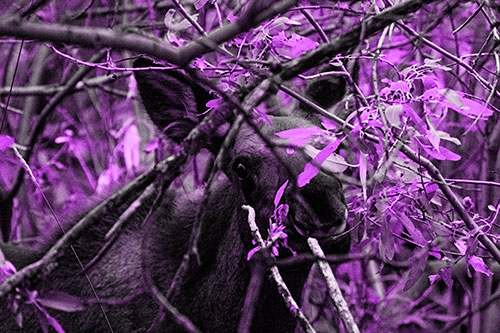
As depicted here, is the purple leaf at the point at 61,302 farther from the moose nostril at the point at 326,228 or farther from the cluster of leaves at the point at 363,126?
the moose nostril at the point at 326,228

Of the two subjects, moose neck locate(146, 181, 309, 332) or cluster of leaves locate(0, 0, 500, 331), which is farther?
moose neck locate(146, 181, 309, 332)

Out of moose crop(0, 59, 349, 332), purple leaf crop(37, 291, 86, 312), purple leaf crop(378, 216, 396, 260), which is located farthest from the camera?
moose crop(0, 59, 349, 332)

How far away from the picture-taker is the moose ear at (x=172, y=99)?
400 centimetres

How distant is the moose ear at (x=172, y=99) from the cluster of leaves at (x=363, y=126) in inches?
5.5

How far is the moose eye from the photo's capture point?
3.88 m

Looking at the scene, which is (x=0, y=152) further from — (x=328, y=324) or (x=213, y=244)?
(x=328, y=324)

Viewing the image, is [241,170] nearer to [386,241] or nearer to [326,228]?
[326,228]

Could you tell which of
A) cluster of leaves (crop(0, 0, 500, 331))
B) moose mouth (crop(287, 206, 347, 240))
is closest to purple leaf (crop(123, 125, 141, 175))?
cluster of leaves (crop(0, 0, 500, 331))

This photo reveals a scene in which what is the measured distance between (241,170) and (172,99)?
2.17 feet

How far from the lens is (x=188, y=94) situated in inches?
163

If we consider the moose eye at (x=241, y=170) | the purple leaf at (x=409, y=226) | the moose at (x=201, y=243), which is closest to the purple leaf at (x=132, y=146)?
the moose at (x=201, y=243)

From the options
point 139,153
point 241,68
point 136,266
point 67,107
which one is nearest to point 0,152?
point 241,68

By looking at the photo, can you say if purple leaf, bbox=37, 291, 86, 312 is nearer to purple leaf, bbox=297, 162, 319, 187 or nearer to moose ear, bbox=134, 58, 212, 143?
purple leaf, bbox=297, 162, 319, 187

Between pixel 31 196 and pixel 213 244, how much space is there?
9.94 ft
